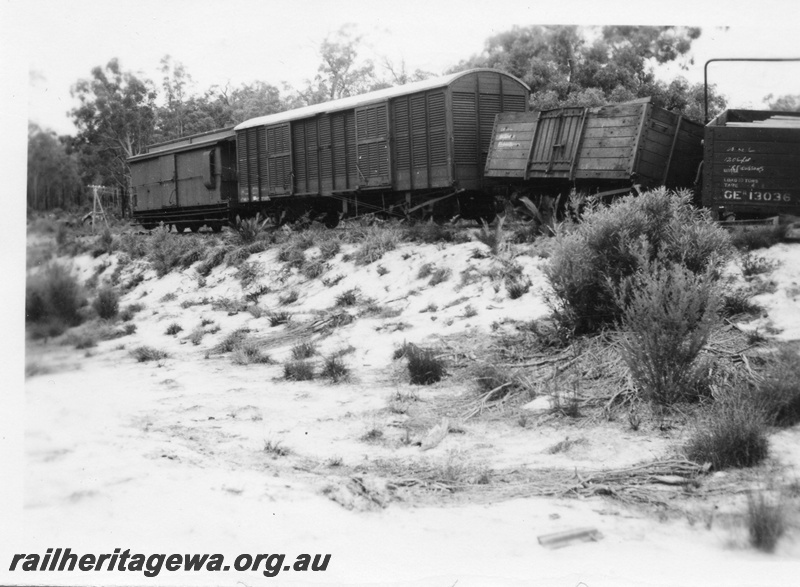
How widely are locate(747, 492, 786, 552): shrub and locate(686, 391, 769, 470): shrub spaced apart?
86 centimetres

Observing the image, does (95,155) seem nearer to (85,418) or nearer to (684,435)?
(85,418)

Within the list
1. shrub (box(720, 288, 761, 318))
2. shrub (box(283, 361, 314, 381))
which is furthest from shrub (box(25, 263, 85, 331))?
shrub (box(720, 288, 761, 318))

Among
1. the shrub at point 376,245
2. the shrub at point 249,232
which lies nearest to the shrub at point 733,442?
the shrub at point 376,245

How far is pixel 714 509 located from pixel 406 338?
14.5ft

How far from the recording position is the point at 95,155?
559cm

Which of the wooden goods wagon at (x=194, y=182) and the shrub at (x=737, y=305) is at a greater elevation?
the wooden goods wagon at (x=194, y=182)

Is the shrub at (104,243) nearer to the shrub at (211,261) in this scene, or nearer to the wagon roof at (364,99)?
the shrub at (211,261)

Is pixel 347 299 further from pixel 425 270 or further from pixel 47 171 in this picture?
pixel 47 171

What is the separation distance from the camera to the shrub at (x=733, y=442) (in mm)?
4586

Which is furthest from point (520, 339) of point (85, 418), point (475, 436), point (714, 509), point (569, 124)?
point (569, 124)

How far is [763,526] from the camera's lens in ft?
12.1

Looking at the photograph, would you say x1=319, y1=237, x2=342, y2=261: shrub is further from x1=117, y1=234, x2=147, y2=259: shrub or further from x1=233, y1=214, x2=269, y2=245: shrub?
x1=117, y1=234, x2=147, y2=259: shrub

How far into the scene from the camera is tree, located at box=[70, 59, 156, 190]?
195 inches

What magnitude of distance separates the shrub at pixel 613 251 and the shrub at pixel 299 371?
2.64 metres
